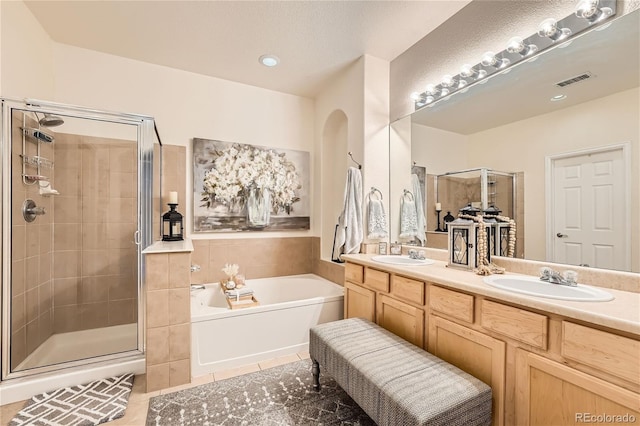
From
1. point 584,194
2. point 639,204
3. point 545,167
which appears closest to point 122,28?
point 545,167

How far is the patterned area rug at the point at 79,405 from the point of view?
1583mm

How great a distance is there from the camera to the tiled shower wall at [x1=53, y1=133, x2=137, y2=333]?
2412 mm

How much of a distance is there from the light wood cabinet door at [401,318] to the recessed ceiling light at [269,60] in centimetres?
237

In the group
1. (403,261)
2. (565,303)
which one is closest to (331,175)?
(403,261)

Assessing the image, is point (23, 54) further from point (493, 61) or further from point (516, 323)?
point (516, 323)

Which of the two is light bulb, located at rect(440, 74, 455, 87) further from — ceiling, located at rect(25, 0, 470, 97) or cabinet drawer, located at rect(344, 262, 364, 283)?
cabinet drawer, located at rect(344, 262, 364, 283)

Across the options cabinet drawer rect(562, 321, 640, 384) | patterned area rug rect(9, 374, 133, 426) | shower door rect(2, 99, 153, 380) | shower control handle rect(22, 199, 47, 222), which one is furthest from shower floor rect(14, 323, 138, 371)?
cabinet drawer rect(562, 321, 640, 384)

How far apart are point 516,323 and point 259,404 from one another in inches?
60.4

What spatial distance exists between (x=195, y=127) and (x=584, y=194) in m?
3.21

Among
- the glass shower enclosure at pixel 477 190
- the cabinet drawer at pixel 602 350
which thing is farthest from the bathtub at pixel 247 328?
the cabinet drawer at pixel 602 350

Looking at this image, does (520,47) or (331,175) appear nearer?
(520,47)

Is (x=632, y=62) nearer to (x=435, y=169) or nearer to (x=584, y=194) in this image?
(x=584, y=194)

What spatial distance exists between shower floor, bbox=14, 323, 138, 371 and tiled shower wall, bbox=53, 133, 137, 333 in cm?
7

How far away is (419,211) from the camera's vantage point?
2.47 metres
